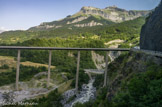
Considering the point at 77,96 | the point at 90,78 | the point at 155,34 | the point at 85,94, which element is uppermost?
the point at 155,34

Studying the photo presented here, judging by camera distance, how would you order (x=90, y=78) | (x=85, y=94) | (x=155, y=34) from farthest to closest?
(x=90, y=78)
(x=85, y=94)
(x=155, y=34)

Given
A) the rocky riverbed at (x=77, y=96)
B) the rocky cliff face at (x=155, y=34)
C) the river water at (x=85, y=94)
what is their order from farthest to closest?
the river water at (x=85, y=94) → the rocky riverbed at (x=77, y=96) → the rocky cliff face at (x=155, y=34)

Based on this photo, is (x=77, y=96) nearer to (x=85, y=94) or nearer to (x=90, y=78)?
(x=85, y=94)

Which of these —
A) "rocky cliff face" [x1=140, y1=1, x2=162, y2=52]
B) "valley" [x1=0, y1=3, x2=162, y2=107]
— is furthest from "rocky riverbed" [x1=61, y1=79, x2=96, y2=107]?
"rocky cliff face" [x1=140, y1=1, x2=162, y2=52]

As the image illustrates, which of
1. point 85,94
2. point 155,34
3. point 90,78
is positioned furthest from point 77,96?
point 155,34

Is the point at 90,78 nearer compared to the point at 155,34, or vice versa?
the point at 155,34

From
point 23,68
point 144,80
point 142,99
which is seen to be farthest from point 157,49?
point 23,68

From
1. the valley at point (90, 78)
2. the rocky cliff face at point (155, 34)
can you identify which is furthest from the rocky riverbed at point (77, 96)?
the rocky cliff face at point (155, 34)

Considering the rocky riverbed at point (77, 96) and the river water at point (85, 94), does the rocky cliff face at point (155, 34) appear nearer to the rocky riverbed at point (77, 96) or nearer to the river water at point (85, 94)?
the rocky riverbed at point (77, 96)

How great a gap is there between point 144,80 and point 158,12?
22.9ft

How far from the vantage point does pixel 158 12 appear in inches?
472

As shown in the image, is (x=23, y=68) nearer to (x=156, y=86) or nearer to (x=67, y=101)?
(x=67, y=101)

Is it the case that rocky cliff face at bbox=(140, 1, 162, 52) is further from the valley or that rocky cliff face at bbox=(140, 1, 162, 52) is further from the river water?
the river water

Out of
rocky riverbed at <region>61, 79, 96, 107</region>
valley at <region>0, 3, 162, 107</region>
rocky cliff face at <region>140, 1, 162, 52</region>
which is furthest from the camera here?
rocky riverbed at <region>61, 79, 96, 107</region>
